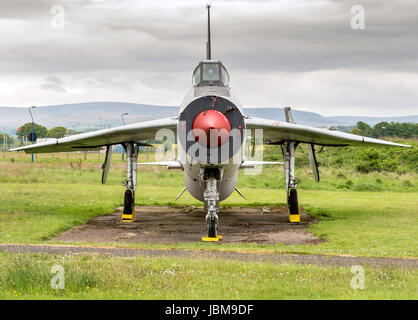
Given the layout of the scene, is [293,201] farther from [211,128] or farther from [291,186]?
[211,128]

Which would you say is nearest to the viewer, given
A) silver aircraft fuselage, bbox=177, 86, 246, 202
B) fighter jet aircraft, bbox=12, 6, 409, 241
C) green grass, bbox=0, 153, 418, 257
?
fighter jet aircraft, bbox=12, 6, 409, 241

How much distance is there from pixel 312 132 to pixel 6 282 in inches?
475

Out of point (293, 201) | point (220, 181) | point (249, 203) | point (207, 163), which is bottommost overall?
point (249, 203)

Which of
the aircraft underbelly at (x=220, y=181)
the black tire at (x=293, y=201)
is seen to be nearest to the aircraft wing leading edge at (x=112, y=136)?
the aircraft underbelly at (x=220, y=181)

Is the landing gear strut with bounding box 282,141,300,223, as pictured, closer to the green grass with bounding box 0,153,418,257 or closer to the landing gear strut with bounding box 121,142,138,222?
the green grass with bounding box 0,153,418,257

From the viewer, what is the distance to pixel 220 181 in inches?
617

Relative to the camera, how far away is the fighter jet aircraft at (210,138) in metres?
12.5

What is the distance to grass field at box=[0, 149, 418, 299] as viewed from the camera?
8.11 metres

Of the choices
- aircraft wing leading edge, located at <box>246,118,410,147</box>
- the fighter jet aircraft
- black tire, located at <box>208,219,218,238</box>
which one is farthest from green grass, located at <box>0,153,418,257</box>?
aircraft wing leading edge, located at <box>246,118,410,147</box>

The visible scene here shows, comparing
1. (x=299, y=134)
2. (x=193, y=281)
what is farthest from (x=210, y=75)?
(x=193, y=281)

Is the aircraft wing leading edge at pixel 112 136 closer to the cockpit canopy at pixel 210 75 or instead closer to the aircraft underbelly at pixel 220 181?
the aircraft underbelly at pixel 220 181

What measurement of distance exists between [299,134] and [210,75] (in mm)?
5057

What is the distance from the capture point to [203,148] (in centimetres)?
1251
